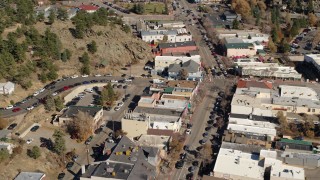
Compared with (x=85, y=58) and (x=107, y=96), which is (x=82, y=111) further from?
(x=85, y=58)

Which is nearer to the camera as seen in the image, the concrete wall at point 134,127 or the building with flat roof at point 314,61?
the concrete wall at point 134,127

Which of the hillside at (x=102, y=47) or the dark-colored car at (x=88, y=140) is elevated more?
the hillside at (x=102, y=47)

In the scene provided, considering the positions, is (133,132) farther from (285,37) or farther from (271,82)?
(285,37)

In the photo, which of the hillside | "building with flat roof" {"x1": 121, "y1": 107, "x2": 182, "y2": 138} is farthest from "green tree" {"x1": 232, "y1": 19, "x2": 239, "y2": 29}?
"building with flat roof" {"x1": 121, "y1": 107, "x2": 182, "y2": 138}

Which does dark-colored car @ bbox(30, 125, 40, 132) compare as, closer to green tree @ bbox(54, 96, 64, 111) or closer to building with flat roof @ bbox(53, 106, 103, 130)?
building with flat roof @ bbox(53, 106, 103, 130)

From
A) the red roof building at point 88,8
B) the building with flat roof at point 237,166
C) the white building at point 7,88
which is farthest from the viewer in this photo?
the red roof building at point 88,8

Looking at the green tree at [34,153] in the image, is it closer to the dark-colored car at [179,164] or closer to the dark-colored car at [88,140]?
the dark-colored car at [88,140]

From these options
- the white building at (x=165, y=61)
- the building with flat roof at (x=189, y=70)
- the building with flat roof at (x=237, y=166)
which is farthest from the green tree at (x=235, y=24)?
the building with flat roof at (x=237, y=166)

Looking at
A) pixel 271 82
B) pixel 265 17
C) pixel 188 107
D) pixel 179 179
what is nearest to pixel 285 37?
pixel 265 17
